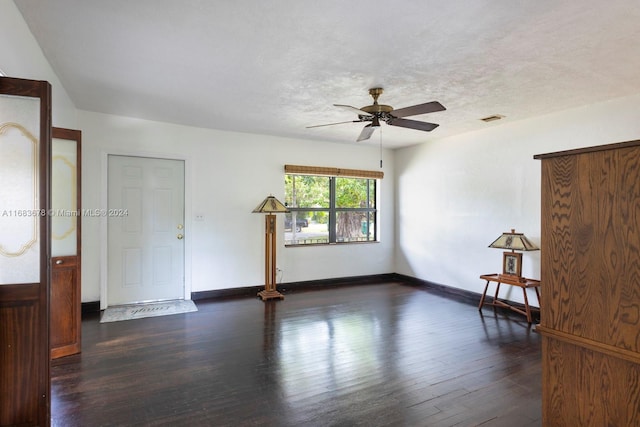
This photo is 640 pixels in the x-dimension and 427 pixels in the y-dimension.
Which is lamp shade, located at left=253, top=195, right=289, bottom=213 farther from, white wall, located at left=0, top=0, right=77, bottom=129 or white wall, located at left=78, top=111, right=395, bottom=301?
white wall, located at left=0, top=0, right=77, bottom=129

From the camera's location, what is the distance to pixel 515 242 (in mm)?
4266

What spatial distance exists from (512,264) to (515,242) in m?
0.36

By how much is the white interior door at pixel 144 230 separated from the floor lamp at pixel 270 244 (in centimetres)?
118

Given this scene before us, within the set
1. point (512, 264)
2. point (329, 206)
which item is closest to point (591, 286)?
point (512, 264)

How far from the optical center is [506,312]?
4.52m

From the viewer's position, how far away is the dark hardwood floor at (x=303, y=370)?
7.25 ft

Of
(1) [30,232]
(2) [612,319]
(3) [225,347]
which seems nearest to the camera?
(2) [612,319]

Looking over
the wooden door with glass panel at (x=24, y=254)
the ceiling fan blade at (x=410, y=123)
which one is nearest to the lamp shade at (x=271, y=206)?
the ceiling fan blade at (x=410, y=123)

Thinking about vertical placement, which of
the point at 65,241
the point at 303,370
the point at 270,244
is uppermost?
the point at 65,241

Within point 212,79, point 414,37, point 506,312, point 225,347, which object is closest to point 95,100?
point 212,79

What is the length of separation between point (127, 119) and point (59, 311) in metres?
2.61

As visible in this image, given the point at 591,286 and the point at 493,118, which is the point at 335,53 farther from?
the point at 493,118

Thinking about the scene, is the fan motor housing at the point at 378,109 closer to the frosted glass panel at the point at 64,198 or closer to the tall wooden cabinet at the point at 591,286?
the tall wooden cabinet at the point at 591,286

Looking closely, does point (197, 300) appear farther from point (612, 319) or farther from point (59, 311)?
point (612, 319)
